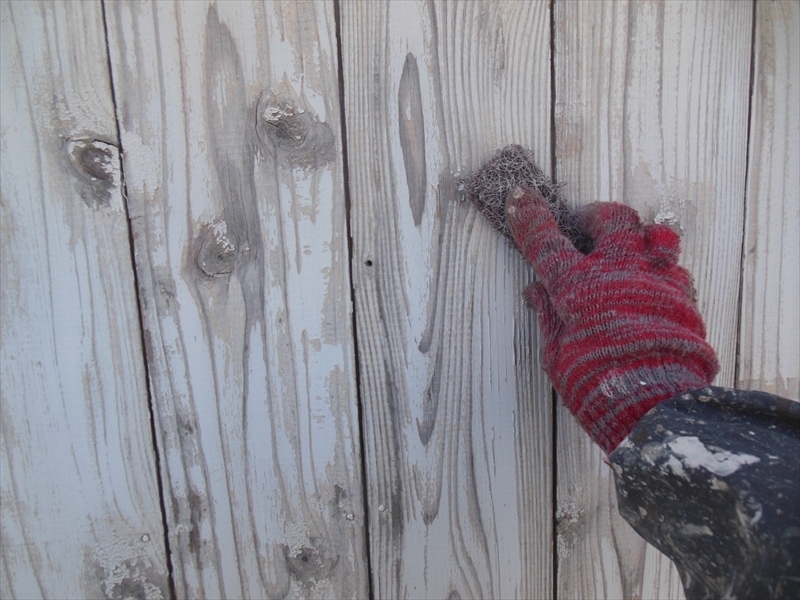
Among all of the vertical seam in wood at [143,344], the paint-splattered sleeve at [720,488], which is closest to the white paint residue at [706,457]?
the paint-splattered sleeve at [720,488]

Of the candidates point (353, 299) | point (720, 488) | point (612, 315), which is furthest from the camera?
point (353, 299)

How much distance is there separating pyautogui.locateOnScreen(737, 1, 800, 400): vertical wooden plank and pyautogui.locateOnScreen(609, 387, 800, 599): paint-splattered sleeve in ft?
1.14

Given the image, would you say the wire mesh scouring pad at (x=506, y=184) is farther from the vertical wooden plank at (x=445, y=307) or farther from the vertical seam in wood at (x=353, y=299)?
the vertical seam in wood at (x=353, y=299)

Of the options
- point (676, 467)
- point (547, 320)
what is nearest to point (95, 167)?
point (547, 320)

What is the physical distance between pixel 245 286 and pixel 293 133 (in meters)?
0.19

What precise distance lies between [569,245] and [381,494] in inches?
15.6

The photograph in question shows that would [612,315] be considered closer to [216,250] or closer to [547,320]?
[547,320]

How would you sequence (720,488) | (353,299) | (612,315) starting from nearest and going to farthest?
1. (720,488)
2. (612,315)
3. (353,299)

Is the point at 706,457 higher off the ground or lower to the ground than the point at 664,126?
lower

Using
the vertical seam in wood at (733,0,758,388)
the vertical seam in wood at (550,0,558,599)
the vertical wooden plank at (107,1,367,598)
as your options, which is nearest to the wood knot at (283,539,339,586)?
the vertical wooden plank at (107,1,367,598)

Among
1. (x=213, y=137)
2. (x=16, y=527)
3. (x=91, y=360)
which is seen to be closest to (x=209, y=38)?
(x=213, y=137)

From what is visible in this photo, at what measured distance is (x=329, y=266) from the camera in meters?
0.67

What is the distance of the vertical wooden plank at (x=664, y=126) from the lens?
2.18 ft

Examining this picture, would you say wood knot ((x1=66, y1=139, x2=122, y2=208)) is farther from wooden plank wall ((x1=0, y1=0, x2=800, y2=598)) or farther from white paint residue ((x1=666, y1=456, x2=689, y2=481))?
white paint residue ((x1=666, y1=456, x2=689, y2=481))
